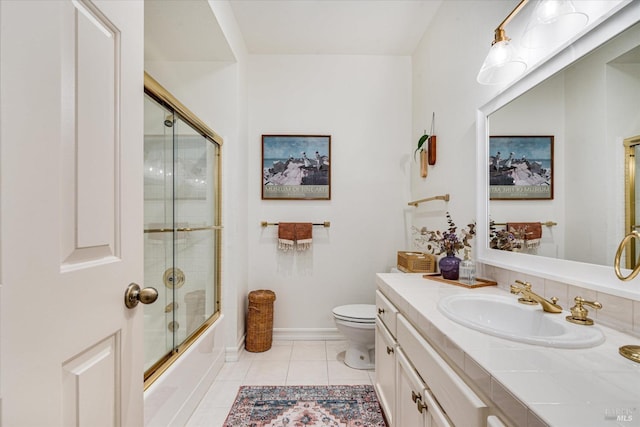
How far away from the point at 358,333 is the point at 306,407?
1.93ft

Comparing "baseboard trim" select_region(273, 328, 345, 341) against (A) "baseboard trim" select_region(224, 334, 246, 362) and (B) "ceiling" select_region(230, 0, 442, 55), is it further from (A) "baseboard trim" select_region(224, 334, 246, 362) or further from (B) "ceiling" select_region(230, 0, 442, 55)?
(B) "ceiling" select_region(230, 0, 442, 55)

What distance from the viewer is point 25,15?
1.67 feet

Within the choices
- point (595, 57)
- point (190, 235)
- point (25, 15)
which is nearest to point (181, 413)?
point (190, 235)

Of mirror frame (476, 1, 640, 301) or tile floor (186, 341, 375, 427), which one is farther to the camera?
tile floor (186, 341, 375, 427)

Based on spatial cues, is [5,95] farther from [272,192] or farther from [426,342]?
[272,192]

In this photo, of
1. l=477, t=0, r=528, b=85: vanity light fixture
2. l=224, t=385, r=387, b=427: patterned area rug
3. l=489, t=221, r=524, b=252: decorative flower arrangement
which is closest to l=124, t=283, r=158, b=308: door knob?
l=224, t=385, r=387, b=427: patterned area rug

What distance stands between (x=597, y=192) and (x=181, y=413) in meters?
2.02

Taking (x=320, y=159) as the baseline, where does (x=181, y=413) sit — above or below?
below

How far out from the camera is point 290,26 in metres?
2.37

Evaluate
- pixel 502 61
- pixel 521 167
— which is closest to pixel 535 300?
pixel 521 167

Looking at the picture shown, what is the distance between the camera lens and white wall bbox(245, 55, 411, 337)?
8.91ft

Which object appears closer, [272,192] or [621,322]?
[621,322]

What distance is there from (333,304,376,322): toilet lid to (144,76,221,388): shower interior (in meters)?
0.92

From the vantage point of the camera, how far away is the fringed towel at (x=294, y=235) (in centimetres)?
259
